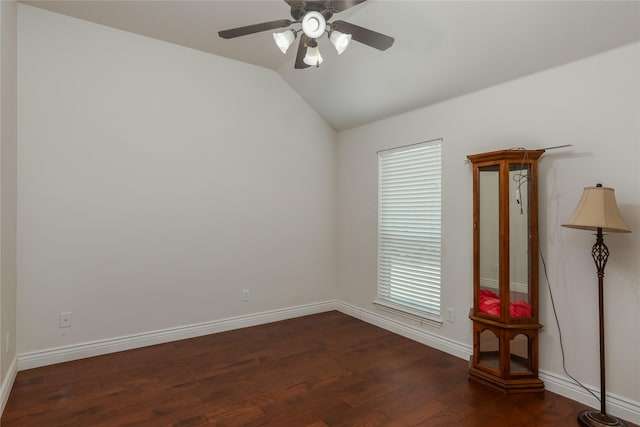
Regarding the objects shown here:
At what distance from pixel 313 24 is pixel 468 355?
2934 mm

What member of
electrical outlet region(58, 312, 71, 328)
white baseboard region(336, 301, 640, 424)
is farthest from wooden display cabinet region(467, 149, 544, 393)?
electrical outlet region(58, 312, 71, 328)

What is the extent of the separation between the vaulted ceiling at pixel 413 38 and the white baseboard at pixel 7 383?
2907 millimetres

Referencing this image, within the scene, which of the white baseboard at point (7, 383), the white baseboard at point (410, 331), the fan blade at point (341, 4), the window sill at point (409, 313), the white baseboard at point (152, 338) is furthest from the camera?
the window sill at point (409, 313)

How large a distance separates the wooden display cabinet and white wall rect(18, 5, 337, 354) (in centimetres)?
228

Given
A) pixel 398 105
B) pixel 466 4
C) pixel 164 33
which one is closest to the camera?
pixel 466 4

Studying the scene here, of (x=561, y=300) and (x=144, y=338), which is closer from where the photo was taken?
(x=561, y=300)

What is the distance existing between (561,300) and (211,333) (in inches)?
128

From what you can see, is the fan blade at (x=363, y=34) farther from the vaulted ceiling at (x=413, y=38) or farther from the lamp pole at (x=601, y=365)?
the lamp pole at (x=601, y=365)

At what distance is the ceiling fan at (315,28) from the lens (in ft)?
6.75

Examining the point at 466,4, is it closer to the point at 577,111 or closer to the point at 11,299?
the point at 577,111

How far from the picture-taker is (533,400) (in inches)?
98.3

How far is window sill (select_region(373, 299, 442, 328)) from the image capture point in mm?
3482

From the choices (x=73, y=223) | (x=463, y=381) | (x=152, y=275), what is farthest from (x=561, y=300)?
(x=73, y=223)

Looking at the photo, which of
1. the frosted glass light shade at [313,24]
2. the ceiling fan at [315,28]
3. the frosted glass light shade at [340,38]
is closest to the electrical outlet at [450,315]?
the ceiling fan at [315,28]
